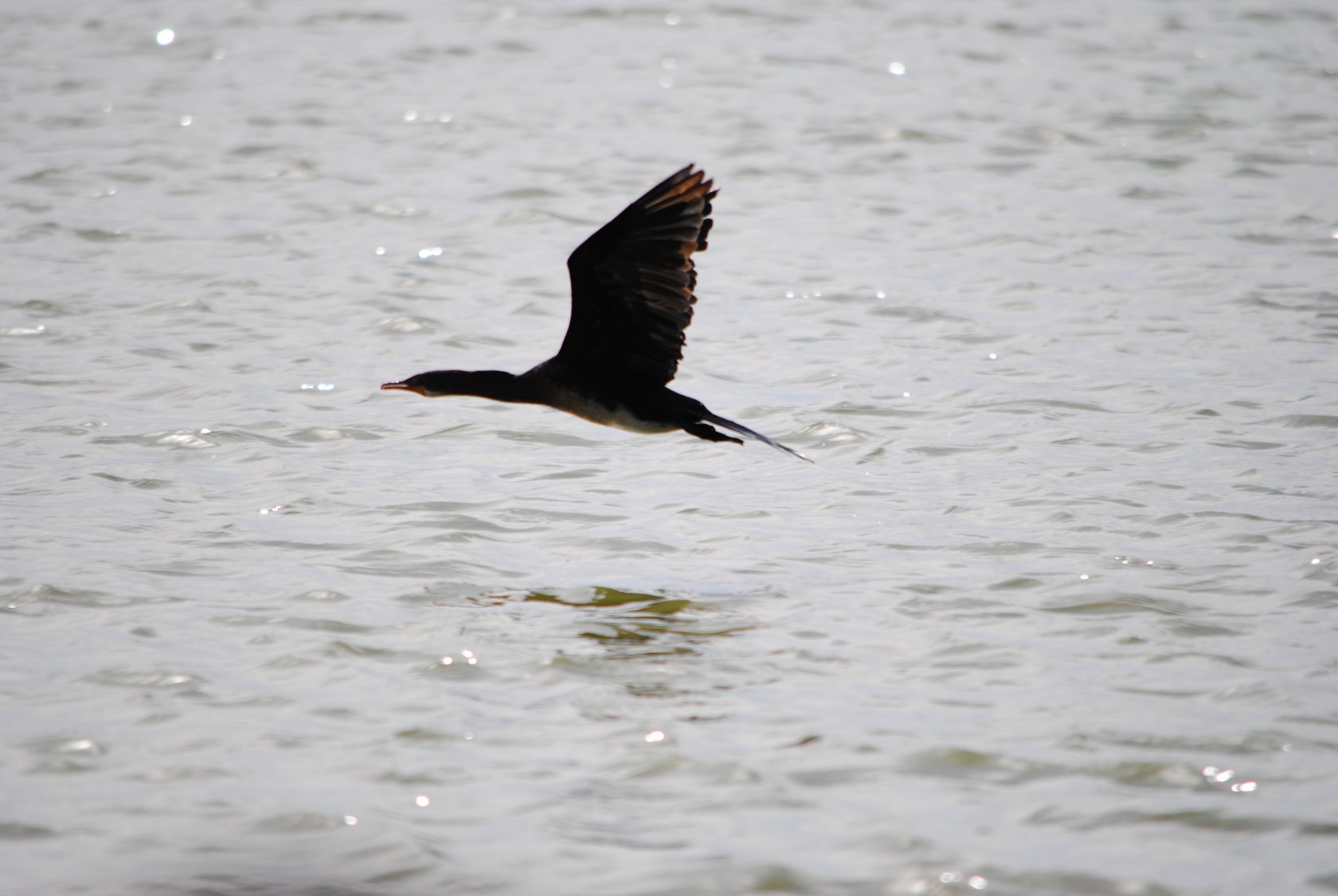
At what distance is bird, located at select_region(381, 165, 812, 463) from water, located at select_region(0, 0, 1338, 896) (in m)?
0.71

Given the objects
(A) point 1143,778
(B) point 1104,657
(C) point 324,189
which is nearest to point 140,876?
(A) point 1143,778

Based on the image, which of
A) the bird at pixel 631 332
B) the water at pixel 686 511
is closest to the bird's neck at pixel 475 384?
the bird at pixel 631 332

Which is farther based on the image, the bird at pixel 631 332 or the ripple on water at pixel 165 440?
the ripple on water at pixel 165 440

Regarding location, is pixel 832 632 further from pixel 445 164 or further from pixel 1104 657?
pixel 445 164

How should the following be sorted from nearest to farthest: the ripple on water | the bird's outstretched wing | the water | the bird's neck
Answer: the water, the bird's outstretched wing, the bird's neck, the ripple on water

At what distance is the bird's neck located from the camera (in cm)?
780

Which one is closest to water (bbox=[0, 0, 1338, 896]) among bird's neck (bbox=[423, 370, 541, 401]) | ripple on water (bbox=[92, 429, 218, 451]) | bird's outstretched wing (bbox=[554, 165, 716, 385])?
ripple on water (bbox=[92, 429, 218, 451])

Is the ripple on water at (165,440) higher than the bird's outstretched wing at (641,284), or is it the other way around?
the bird's outstretched wing at (641,284)

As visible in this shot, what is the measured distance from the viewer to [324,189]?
1503cm

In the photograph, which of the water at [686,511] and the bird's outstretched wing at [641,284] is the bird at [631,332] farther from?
the water at [686,511]

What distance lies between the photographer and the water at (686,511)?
530 cm

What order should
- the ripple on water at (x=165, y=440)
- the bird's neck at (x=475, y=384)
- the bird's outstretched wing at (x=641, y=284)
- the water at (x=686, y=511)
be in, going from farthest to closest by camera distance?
the ripple on water at (x=165, y=440) → the bird's neck at (x=475, y=384) → the bird's outstretched wing at (x=641, y=284) → the water at (x=686, y=511)

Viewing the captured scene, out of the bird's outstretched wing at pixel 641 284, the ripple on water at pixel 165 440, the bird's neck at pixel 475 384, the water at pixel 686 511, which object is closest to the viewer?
the water at pixel 686 511

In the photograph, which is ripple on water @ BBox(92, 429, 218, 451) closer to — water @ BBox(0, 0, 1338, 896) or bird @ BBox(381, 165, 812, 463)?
water @ BBox(0, 0, 1338, 896)
